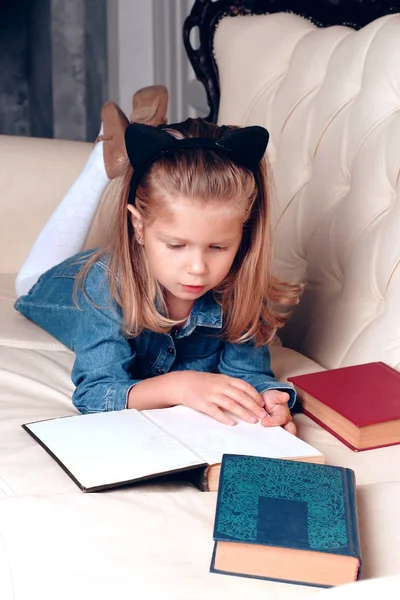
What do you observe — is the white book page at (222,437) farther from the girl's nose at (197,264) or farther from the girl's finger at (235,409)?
the girl's nose at (197,264)

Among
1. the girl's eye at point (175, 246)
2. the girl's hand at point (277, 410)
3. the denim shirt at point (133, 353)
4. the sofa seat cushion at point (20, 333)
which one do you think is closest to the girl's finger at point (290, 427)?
the girl's hand at point (277, 410)

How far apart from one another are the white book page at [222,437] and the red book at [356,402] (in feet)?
0.30

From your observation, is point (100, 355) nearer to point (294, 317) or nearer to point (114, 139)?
point (294, 317)

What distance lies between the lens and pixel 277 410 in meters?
1.30

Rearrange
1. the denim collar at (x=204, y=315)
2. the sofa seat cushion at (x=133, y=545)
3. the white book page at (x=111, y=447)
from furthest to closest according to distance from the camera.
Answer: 1. the denim collar at (x=204, y=315)
2. the white book page at (x=111, y=447)
3. the sofa seat cushion at (x=133, y=545)

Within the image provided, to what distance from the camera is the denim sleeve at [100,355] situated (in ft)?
4.45

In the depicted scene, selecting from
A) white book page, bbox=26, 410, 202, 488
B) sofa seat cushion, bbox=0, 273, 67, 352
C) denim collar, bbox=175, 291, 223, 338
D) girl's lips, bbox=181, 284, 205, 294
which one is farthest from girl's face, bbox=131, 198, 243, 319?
sofa seat cushion, bbox=0, 273, 67, 352

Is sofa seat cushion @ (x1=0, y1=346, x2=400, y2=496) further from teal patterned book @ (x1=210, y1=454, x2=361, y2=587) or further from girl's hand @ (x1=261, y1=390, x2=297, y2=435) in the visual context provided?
teal patterned book @ (x1=210, y1=454, x2=361, y2=587)

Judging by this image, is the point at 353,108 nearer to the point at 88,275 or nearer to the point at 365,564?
the point at 88,275

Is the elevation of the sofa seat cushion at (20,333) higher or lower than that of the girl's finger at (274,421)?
lower

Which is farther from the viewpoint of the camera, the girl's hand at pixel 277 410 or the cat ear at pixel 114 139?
the cat ear at pixel 114 139

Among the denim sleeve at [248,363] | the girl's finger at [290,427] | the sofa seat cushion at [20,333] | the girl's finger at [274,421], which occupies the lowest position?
the sofa seat cushion at [20,333]

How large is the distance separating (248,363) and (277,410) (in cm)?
19

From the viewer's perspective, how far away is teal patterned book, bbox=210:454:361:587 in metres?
0.89
